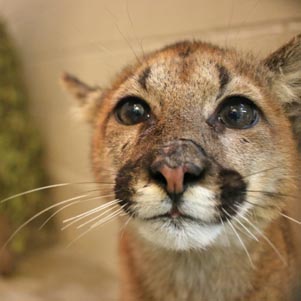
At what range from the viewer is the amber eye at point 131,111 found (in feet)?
5.28

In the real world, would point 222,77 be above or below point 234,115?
above

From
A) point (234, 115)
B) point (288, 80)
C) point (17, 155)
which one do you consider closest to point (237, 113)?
point (234, 115)

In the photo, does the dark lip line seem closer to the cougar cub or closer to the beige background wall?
the cougar cub

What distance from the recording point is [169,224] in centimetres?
138

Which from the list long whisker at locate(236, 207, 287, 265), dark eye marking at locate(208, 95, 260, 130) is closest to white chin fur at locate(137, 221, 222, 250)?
long whisker at locate(236, 207, 287, 265)

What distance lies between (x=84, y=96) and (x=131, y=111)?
0.54m

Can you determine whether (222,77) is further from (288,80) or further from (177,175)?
(177,175)

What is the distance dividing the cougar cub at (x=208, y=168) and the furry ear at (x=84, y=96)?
→ 30 cm

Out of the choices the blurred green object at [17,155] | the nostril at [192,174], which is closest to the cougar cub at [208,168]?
the nostril at [192,174]

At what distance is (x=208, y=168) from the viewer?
51.8 inches

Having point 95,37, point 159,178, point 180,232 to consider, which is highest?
point 95,37

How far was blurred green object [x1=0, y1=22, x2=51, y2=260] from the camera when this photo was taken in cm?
318

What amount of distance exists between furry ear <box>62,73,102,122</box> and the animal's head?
0.34 meters

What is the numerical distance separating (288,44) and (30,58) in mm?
2286
